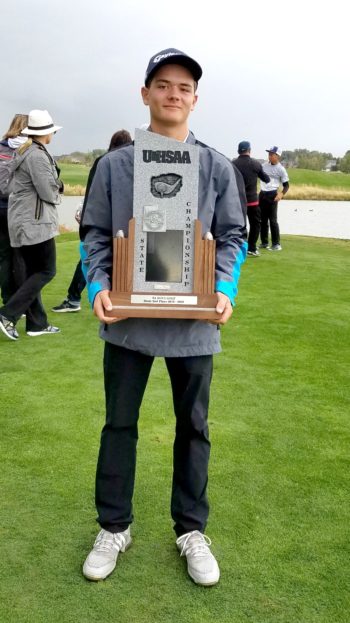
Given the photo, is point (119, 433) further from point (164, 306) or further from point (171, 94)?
point (171, 94)

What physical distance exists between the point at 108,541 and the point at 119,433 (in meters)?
0.39

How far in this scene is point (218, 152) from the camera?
2.29m

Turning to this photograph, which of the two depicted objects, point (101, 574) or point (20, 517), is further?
point (20, 517)

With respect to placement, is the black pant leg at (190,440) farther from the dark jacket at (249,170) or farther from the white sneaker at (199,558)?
the dark jacket at (249,170)

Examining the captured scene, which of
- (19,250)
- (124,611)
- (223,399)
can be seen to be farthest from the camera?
(19,250)

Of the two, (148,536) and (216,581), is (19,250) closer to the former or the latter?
(148,536)

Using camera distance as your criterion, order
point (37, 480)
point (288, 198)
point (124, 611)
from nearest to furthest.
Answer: point (124, 611)
point (37, 480)
point (288, 198)

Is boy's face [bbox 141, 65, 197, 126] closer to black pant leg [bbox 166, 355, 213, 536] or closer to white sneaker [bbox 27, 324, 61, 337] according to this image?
black pant leg [bbox 166, 355, 213, 536]

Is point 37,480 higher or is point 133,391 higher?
point 133,391

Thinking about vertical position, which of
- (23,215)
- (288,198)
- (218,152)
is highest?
(218,152)

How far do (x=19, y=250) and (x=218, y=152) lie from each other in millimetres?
3578

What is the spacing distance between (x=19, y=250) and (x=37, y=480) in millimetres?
3005

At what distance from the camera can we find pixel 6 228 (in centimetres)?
596

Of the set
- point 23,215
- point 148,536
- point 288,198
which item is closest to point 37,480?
point 148,536
